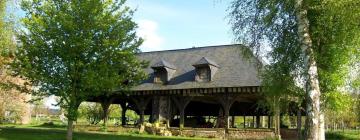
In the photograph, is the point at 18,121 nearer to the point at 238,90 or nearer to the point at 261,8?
the point at 238,90

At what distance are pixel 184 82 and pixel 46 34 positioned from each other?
44.6ft

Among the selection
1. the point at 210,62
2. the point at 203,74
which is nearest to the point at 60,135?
the point at 203,74

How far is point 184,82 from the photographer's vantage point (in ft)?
110

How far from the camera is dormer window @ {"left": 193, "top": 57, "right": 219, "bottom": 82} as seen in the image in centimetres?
3272

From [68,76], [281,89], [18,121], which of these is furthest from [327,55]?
[18,121]

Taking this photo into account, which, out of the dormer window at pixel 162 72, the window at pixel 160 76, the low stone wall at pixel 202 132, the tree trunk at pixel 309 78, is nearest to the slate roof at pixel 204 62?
the dormer window at pixel 162 72

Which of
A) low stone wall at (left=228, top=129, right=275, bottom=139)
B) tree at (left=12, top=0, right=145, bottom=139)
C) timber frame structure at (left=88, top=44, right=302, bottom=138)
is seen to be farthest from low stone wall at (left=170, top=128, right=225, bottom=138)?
tree at (left=12, top=0, right=145, bottom=139)

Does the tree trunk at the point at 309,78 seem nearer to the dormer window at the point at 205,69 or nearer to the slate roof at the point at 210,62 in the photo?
the slate roof at the point at 210,62

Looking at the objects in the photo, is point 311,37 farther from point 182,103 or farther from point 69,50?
point 182,103

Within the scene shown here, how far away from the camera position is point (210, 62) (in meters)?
33.1

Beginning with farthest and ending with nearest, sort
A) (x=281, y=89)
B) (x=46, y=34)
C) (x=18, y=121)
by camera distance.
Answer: (x=18, y=121) → (x=46, y=34) → (x=281, y=89)

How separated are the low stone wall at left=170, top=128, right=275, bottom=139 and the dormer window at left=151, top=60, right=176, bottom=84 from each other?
4.18 m

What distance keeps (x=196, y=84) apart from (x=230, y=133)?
4.36m

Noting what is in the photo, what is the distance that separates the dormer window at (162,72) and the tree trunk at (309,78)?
20.0m
